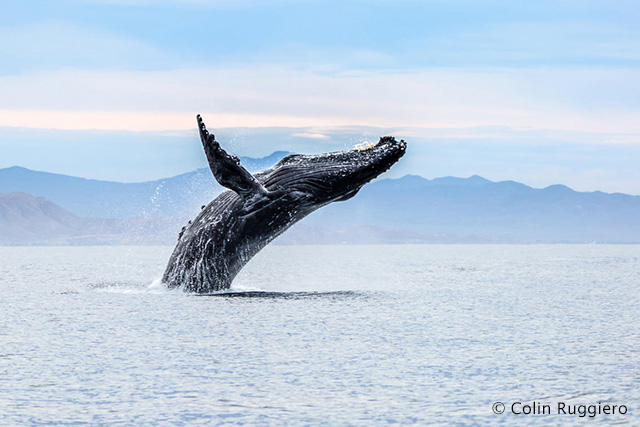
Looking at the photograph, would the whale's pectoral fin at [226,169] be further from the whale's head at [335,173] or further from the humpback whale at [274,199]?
the whale's head at [335,173]

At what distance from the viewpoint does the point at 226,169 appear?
52.3ft

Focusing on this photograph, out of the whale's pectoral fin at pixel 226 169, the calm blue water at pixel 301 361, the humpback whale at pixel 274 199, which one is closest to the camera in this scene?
the calm blue water at pixel 301 361

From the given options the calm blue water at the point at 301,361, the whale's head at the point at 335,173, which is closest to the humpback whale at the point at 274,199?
the whale's head at the point at 335,173

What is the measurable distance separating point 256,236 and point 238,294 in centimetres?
264

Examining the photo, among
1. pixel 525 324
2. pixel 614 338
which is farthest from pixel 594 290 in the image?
pixel 614 338

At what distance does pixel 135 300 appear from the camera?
1980 cm

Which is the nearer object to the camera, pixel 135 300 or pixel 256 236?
pixel 256 236

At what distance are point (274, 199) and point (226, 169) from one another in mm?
1612

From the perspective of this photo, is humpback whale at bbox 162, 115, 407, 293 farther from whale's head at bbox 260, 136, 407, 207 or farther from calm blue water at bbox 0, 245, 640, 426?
calm blue water at bbox 0, 245, 640, 426

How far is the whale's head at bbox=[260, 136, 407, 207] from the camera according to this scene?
57.0 ft

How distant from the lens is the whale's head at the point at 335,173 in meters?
17.4

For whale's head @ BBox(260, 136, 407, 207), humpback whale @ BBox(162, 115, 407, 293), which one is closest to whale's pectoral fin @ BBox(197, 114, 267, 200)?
humpback whale @ BBox(162, 115, 407, 293)

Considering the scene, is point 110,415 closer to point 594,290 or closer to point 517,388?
point 517,388

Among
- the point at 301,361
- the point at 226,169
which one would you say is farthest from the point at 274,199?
the point at 301,361
